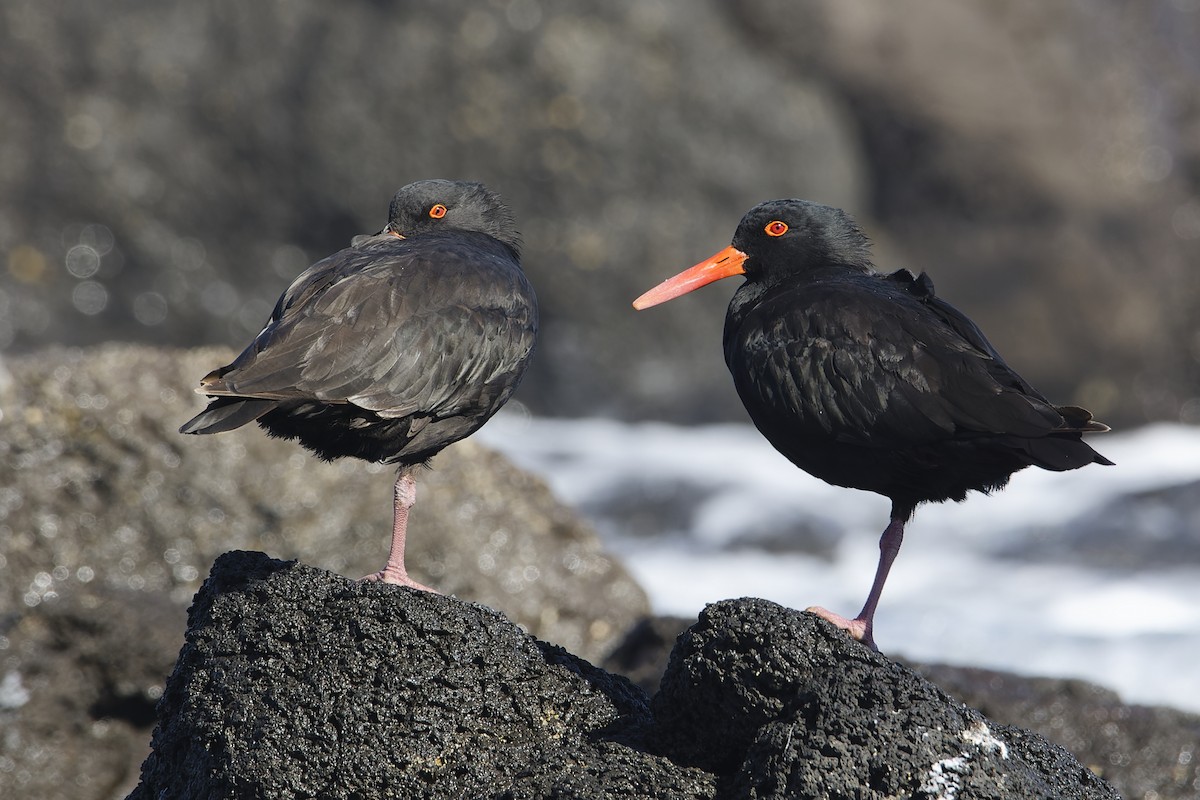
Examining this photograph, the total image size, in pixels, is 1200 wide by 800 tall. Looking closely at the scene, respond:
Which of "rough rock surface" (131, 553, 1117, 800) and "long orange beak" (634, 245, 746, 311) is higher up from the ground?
"long orange beak" (634, 245, 746, 311)

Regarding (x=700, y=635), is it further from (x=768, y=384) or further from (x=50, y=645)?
(x=50, y=645)

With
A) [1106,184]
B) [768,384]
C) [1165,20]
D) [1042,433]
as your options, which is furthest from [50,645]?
[1165,20]

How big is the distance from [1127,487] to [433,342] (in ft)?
32.9

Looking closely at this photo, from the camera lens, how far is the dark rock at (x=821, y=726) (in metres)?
3.50

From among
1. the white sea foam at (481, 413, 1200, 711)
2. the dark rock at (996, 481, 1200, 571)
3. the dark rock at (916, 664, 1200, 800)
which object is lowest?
the dark rock at (916, 664, 1200, 800)

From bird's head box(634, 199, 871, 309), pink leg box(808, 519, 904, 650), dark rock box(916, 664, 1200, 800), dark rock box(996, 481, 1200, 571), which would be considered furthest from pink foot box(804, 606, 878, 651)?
dark rock box(996, 481, 1200, 571)

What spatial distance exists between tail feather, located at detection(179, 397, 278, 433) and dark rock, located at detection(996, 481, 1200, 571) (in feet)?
30.4

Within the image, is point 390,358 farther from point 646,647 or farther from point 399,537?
point 646,647

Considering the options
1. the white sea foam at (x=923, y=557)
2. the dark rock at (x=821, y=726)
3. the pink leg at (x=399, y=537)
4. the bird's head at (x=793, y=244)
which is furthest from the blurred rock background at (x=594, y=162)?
the dark rock at (x=821, y=726)

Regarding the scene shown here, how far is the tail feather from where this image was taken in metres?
4.18

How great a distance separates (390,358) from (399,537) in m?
0.67

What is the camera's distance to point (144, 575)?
23.9 feet

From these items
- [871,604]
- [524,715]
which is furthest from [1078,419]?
[524,715]

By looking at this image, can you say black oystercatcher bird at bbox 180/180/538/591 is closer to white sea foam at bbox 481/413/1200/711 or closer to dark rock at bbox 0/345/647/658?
dark rock at bbox 0/345/647/658
